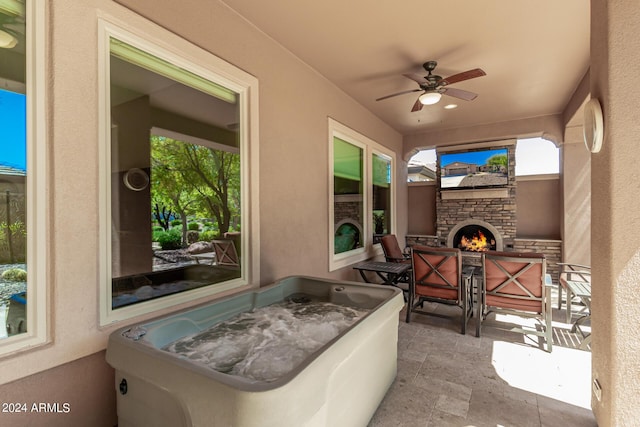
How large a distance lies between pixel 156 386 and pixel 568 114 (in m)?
6.42

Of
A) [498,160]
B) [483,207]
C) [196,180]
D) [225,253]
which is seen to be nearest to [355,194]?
[225,253]

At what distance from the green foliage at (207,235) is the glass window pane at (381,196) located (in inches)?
137

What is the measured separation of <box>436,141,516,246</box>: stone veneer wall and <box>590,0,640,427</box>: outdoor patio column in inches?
202

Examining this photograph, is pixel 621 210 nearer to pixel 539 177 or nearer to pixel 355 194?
pixel 355 194

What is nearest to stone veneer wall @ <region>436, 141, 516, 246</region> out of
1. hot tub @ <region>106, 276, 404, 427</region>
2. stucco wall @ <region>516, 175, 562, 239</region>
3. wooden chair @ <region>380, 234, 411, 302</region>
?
stucco wall @ <region>516, 175, 562, 239</region>

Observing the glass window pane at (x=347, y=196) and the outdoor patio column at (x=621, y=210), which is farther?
the glass window pane at (x=347, y=196)

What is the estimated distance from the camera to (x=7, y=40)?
1422 millimetres

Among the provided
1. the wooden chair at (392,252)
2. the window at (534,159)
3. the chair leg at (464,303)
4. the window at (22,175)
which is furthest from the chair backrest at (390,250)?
the window at (22,175)

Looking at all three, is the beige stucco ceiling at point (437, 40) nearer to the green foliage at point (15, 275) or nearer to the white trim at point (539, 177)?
the white trim at point (539, 177)

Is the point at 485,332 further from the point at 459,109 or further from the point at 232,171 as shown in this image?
the point at 459,109

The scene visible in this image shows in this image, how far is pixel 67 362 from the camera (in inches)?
59.9

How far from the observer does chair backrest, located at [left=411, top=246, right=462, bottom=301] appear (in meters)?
3.35

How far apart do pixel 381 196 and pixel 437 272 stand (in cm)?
262

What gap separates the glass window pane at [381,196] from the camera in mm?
5517
